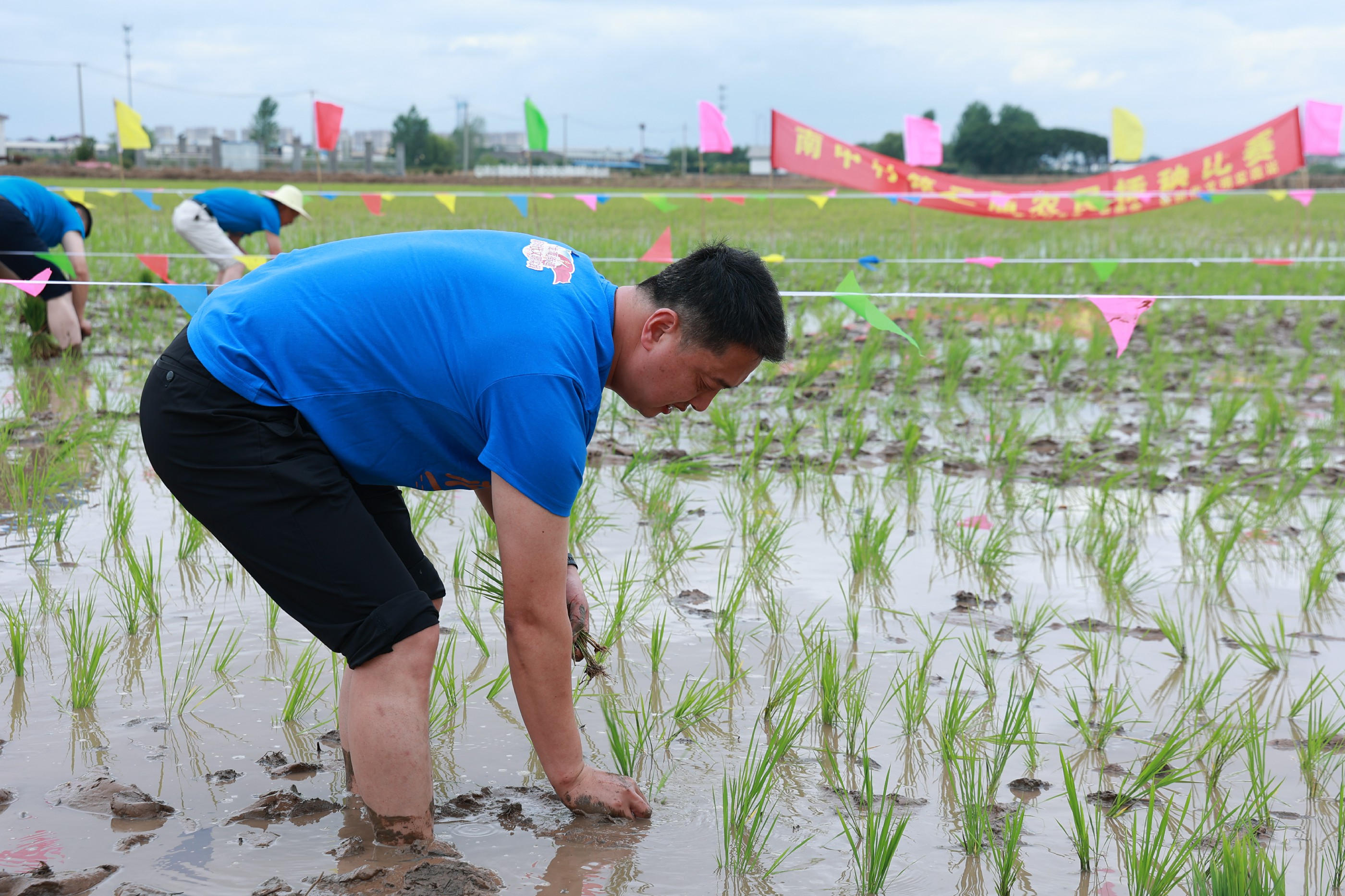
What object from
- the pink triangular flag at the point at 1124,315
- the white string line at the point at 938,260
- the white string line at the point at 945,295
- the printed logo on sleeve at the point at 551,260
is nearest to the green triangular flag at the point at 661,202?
the white string line at the point at 938,260

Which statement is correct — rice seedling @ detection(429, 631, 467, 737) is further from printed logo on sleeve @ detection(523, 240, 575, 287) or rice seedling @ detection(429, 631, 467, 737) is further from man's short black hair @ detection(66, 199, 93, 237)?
man's short black hair @ detection(66, 199, 93, 237)

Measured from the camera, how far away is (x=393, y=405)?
1544mm

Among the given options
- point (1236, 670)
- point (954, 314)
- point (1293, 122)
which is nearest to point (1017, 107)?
point (1293, 122)

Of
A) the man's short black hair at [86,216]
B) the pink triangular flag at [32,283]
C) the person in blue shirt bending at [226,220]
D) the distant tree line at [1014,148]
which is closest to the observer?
the pink triangular flag at [32,283]

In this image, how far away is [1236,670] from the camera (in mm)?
2447

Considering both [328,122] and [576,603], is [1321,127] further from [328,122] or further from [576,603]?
[576,603]

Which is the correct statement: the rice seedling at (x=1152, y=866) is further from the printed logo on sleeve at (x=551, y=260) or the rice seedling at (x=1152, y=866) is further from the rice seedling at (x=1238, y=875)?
the printed logo on sleeve at (x=551, y=260)

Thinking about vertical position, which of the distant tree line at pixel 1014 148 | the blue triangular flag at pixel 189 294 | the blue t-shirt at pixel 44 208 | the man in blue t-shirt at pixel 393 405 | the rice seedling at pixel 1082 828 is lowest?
the rice seedling at pixel 1082 828

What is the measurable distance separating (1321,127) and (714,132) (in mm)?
6551

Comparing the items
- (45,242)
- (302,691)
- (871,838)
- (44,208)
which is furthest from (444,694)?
(45,242)

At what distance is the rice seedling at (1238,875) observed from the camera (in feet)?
4.58

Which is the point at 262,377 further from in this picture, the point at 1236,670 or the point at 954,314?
the point at 954,314

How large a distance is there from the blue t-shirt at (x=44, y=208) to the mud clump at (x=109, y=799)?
4.23 m

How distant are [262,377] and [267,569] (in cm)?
29
